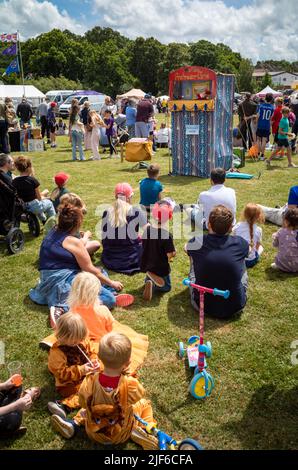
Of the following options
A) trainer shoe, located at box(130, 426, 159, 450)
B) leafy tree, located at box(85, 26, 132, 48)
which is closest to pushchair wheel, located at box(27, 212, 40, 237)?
trainer shoe, located at box(130, 426, 159, 450)

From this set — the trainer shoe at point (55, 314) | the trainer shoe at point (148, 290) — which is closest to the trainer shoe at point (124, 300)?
the trainer shoe at point (148, 290)

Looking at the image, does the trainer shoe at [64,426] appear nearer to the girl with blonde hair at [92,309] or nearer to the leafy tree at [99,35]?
the girl with blonde hair at [92,309]

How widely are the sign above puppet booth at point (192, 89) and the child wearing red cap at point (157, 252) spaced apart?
6.04 metres

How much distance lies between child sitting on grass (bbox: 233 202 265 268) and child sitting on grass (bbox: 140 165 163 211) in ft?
6.13

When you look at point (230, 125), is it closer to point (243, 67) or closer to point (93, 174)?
point (93, 174)

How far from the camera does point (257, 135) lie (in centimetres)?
1305

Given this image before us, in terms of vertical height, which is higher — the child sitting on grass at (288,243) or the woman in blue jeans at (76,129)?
the woman in blue jeans at (76,129)

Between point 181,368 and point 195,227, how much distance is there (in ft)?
12.3

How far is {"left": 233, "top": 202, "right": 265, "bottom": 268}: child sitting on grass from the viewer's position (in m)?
5.30

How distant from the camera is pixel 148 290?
477cm

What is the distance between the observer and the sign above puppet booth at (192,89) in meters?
9.77

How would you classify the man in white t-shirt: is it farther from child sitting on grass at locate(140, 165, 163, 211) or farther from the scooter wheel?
the scooter wheel

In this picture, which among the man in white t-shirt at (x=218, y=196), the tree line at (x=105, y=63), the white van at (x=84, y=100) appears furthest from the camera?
the tree line at (x=105, y=63)
